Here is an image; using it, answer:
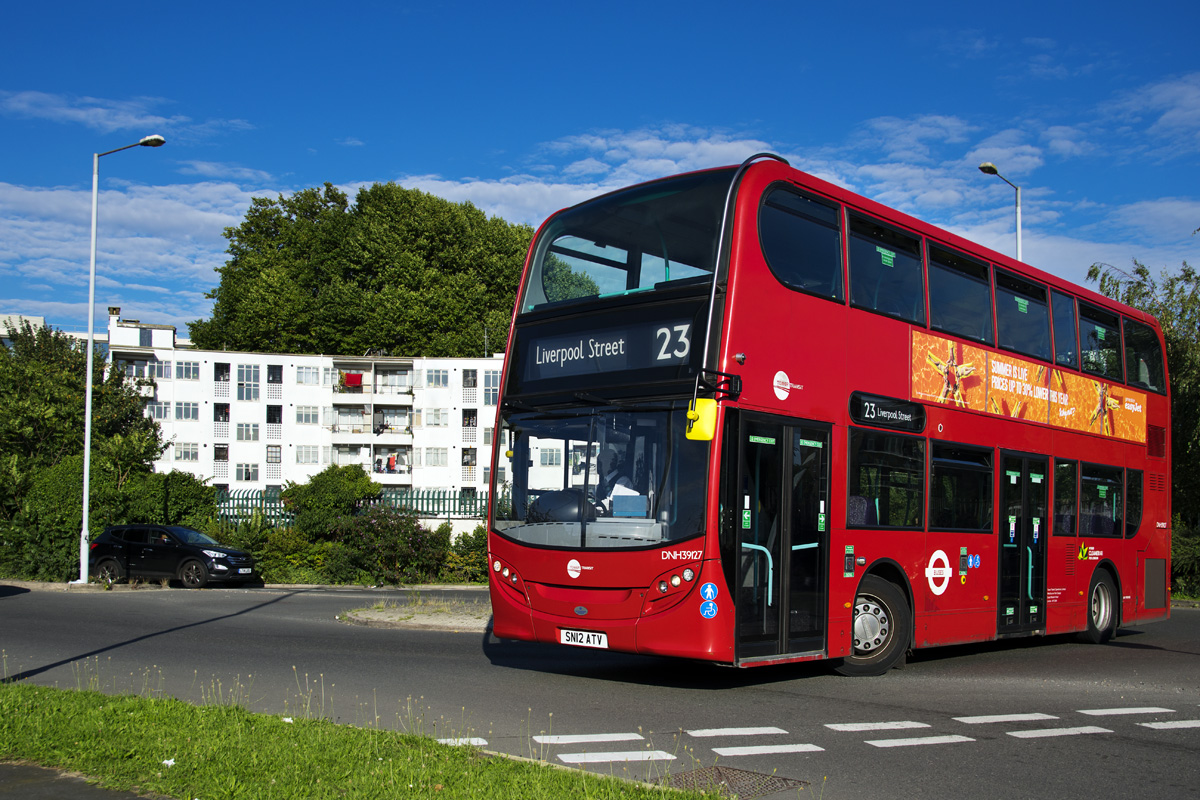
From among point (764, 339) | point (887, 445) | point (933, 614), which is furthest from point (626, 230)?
point (933, 614)

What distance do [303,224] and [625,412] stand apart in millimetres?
63612

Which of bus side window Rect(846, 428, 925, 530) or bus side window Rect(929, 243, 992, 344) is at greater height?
bus side window Rect(929, 243, 992, 344)

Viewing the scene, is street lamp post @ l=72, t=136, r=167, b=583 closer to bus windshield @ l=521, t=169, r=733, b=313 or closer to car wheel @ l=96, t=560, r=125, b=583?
car wheel @ l=96, t=560, r=125, b=583

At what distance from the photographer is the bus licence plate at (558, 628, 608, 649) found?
31.8 feet

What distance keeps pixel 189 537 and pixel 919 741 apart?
2172cm

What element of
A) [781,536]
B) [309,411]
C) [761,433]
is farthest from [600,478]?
[309,411]

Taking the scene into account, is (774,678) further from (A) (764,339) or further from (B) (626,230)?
(B) (626,230)

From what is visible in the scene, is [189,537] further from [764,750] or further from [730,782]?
[730,782]

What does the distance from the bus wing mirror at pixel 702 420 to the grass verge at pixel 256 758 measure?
12.2 ft

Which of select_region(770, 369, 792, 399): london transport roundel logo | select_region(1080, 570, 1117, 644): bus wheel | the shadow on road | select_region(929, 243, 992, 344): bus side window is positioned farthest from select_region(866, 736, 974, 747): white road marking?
select_region(1080, 570, 1117, 644): bus wheel

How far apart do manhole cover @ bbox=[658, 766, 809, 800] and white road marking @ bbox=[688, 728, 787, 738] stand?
119 cm

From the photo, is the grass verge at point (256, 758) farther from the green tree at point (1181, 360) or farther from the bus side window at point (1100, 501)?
the green tree at point (1181, 360)

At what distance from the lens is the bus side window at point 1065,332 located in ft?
48.4

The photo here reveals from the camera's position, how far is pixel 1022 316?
14008 mm
